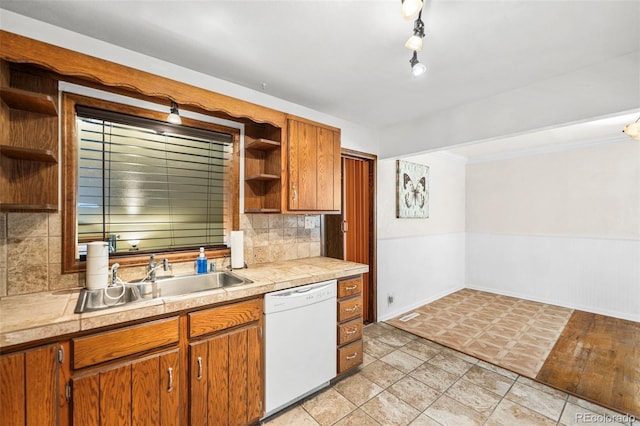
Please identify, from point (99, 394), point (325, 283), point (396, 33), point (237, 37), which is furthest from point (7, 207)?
point (396, 33)

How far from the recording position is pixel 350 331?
238 cm

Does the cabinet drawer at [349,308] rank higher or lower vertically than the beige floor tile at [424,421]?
higher

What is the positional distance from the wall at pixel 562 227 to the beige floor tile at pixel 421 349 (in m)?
2.77

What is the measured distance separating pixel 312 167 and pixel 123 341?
179 centimetres

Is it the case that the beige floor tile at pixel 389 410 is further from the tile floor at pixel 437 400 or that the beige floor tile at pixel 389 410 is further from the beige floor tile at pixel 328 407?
the beige floor tile at pixel 328 407

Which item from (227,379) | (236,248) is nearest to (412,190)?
(236,248)

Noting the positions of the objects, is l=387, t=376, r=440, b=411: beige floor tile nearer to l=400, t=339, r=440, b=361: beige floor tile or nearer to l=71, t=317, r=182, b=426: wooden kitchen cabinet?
l=400, t=339, r=440, b=361: beige floor tile

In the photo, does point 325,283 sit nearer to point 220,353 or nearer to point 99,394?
point 220,353

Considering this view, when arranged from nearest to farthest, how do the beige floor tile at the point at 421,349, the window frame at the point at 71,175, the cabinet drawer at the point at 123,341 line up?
the cabinet drawer at the point at 123,341 < the window frame at the point at 71,175 < the beige floor tile at the point at 421,349

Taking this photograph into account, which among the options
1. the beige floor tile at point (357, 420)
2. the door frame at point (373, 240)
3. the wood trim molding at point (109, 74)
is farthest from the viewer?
the door frame at point (373, 240)

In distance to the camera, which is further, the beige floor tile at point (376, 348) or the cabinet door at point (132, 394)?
the beige floor tile at point (376, 348)

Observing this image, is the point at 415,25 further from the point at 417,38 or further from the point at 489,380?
the point at 489,380

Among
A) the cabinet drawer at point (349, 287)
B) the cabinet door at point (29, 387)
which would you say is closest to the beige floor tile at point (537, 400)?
the cabinet drawer at point (349, 287)

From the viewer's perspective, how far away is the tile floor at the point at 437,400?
1889 millimetres
